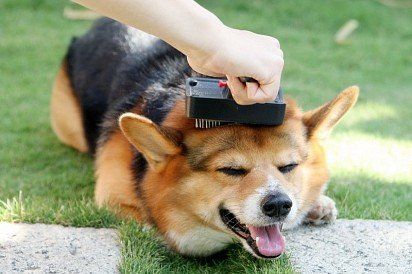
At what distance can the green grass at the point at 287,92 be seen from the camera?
11.4 feet

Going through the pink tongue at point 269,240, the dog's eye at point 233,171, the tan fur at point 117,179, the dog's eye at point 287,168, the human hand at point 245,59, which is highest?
the human hand at point 245,59

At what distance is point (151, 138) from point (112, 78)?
1.27 m

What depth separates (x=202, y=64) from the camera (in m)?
2.45

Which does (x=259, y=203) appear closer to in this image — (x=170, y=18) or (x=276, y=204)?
(x=276, y=204)

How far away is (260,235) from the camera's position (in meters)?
3.09

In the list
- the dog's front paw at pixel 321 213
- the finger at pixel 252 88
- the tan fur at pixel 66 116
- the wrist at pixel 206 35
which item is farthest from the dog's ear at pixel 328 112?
the tan fur at pixel 66 116

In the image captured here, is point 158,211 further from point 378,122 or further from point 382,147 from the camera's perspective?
point 378,122

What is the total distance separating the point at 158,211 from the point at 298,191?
63 cm

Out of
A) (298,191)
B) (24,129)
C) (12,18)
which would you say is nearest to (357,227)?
(298,191)

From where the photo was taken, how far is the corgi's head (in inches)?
119

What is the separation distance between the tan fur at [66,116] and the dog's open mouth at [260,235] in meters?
1.90

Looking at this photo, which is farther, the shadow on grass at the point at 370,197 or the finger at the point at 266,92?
the shadow on grass at the point at 370,197

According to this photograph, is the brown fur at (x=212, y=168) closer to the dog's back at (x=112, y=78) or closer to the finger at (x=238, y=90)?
the dog's back at (x=112, y=78)

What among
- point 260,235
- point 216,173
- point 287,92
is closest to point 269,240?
point 260,235
